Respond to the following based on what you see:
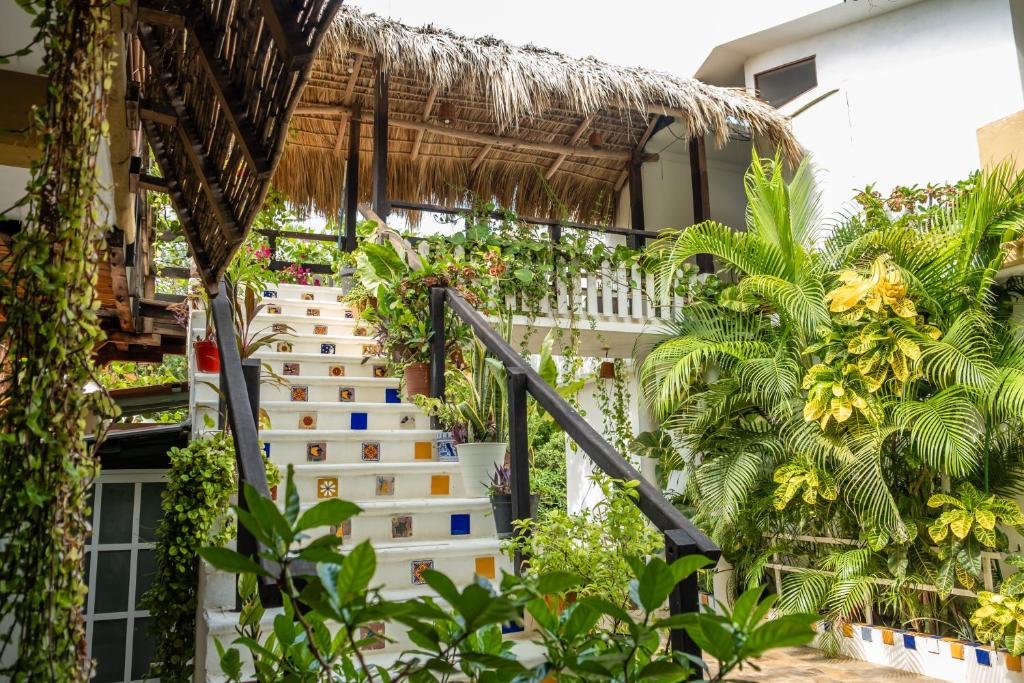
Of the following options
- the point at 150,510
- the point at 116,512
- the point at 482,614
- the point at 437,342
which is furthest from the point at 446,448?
the point at 482,614

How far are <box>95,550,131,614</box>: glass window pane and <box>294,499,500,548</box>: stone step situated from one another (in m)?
1.21

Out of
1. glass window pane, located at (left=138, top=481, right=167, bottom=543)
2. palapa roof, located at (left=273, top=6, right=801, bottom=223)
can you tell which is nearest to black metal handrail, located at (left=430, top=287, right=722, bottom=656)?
glass window pane, located at (left=138, top=481, right=167, bottom=543)

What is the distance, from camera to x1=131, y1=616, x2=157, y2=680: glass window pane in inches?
154

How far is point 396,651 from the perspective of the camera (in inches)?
106

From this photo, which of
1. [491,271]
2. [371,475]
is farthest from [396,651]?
[491,271]

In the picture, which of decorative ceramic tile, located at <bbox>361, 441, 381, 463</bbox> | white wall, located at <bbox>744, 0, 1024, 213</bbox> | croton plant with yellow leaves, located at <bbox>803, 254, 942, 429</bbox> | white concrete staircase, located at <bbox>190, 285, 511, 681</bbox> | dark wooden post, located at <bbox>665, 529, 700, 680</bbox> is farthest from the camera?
white wall, located at <bbox>744, 0, 1024, 213</bbox>

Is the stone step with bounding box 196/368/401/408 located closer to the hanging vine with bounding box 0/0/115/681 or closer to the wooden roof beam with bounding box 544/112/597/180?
the hanging vine with bounding box 0/0/115/681

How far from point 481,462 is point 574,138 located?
18.0 feet

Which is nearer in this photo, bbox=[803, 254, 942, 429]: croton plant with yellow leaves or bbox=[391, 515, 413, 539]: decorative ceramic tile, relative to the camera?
bbox=[391, 515, 413, 539]: decorative ceramic tile

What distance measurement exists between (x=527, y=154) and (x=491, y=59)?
2.24 meters

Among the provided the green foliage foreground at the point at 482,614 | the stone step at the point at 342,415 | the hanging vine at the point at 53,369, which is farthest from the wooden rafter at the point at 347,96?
the green foliage foreground at the point at 482,614

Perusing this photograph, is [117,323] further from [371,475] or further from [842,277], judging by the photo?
[842,277]

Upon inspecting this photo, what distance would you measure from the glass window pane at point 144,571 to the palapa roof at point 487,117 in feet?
12.7

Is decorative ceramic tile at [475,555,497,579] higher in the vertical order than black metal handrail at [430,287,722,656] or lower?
lower
